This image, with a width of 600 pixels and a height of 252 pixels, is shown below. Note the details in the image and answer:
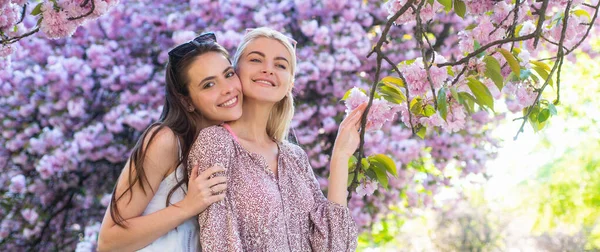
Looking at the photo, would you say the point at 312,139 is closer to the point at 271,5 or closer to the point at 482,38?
the point at 271,5

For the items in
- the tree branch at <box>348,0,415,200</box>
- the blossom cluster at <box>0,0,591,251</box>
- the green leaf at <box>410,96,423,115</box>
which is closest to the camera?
the tree branch at <box>348,0,415,200</box>

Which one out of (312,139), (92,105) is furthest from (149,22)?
(312,139)

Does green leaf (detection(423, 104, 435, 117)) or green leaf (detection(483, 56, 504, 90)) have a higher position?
green leaf (detection(483, 56, 504, 90))

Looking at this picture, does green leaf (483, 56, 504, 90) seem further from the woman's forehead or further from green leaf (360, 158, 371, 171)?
the woman's forehead

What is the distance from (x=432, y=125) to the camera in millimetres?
2141

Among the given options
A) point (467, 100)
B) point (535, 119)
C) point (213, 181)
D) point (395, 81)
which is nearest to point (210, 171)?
point (213, 181)

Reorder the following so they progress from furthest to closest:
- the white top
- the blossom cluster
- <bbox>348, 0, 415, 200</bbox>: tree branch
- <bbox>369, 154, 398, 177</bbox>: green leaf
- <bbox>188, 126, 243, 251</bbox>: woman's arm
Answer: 1. the blossom cluster
2. <bbox>369, 154, 398, 177</bbox>: green leaf
3. the white top
4. <bbox>188, 126, 243, 251</bbox>: woman's arm
5. <bbox>348, 0, 415, 200</bbox>: tree branch

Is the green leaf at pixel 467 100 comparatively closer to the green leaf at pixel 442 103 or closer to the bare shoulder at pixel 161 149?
the green leaf at pixel 442 103

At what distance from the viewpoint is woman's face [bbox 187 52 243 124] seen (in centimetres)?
220

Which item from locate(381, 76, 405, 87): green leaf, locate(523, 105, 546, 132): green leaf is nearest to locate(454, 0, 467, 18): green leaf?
locate(381, 76, 405, 87): green leaf

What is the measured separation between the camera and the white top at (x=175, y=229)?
2.11m

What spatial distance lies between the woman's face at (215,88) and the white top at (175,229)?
0.19 metres

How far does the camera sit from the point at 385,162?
233cm

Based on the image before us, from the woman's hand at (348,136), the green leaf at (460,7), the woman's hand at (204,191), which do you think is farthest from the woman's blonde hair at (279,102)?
the green leaf at (460,7)
